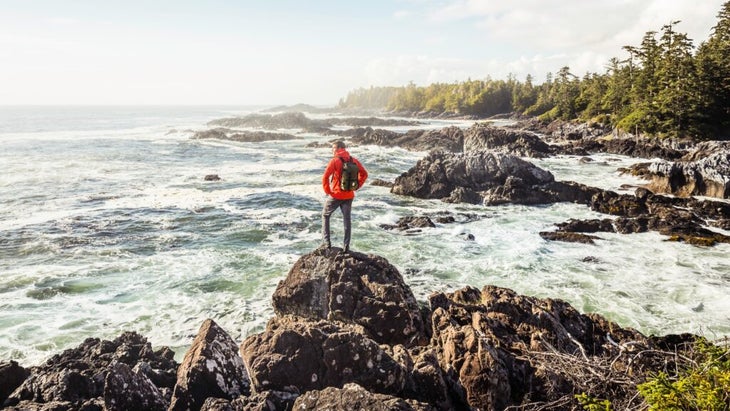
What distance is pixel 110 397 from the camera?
5.35m

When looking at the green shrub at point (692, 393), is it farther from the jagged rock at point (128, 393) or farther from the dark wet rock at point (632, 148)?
the dark wet rock at point (632, 148)

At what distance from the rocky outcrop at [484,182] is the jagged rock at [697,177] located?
5188 millimetres

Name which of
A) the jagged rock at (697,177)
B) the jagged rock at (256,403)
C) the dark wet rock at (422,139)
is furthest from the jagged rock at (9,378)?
the dark wet rock at (422,139)

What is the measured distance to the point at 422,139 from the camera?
54.7 m

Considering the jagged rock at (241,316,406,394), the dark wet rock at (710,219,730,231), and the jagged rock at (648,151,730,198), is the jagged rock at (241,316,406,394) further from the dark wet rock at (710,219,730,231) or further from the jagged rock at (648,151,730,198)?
the jagged rock at (648,151,730,198)

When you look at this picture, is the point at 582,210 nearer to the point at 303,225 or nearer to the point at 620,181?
the point at 620,181

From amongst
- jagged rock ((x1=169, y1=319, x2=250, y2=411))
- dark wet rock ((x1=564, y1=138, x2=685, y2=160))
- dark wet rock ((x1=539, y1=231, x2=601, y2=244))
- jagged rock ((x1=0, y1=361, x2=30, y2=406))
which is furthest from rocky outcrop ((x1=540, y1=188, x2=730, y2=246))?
dark wet rock ((x1=564, y1=138, x2=685, y2=160))

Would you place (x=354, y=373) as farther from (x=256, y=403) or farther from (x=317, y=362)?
(x=256, y=403)

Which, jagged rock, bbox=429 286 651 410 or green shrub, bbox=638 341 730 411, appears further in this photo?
jagged rock, bbox=429 286 651 410

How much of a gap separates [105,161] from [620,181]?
46.7m

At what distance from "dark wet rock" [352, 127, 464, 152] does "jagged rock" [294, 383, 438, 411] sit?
154 ft

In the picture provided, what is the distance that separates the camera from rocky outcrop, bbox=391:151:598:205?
2475 cm

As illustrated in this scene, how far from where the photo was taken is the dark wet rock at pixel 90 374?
591cm

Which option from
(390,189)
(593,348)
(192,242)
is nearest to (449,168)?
(390,189)
